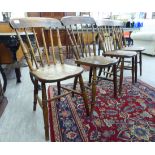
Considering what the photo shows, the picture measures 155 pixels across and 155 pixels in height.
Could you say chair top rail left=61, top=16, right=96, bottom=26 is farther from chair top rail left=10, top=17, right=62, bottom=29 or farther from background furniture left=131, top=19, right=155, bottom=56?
background furniture left=131, top=19, right=155, bottom=56

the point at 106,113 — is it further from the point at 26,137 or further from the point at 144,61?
the point at 144,61

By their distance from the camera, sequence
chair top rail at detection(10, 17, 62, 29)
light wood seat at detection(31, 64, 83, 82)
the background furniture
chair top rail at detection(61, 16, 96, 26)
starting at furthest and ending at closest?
the background furniture
chair top rail at detection(61, 16, 96, 26)
chair top rail at detection(10, 17, 62, 29)
light wood seat at detection(31, 64, 83, 82)

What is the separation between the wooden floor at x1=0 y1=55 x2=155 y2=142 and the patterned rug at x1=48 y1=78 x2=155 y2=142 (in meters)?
0.14

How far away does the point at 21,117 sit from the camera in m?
1.66

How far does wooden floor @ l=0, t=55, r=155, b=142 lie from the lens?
4.52ft

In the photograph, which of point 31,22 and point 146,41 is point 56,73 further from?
point 146,41

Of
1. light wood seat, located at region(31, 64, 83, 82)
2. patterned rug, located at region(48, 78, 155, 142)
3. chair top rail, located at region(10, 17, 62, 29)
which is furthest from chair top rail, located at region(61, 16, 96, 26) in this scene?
patterned rug, located at region(48, 78, 155, 142)

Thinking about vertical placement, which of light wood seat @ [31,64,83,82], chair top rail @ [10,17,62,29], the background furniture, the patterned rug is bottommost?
the patterned rug

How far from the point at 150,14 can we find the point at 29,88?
590cm

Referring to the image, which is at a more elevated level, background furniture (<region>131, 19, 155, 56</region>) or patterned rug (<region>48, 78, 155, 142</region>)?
background furniture (<region>131, 19, 155, 56</region>)

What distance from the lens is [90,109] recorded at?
1.71 metres

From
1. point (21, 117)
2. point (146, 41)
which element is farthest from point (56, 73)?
point (146, 41)

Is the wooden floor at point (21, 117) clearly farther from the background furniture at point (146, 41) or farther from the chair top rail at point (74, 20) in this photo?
the background furniture at point (146, 41)
